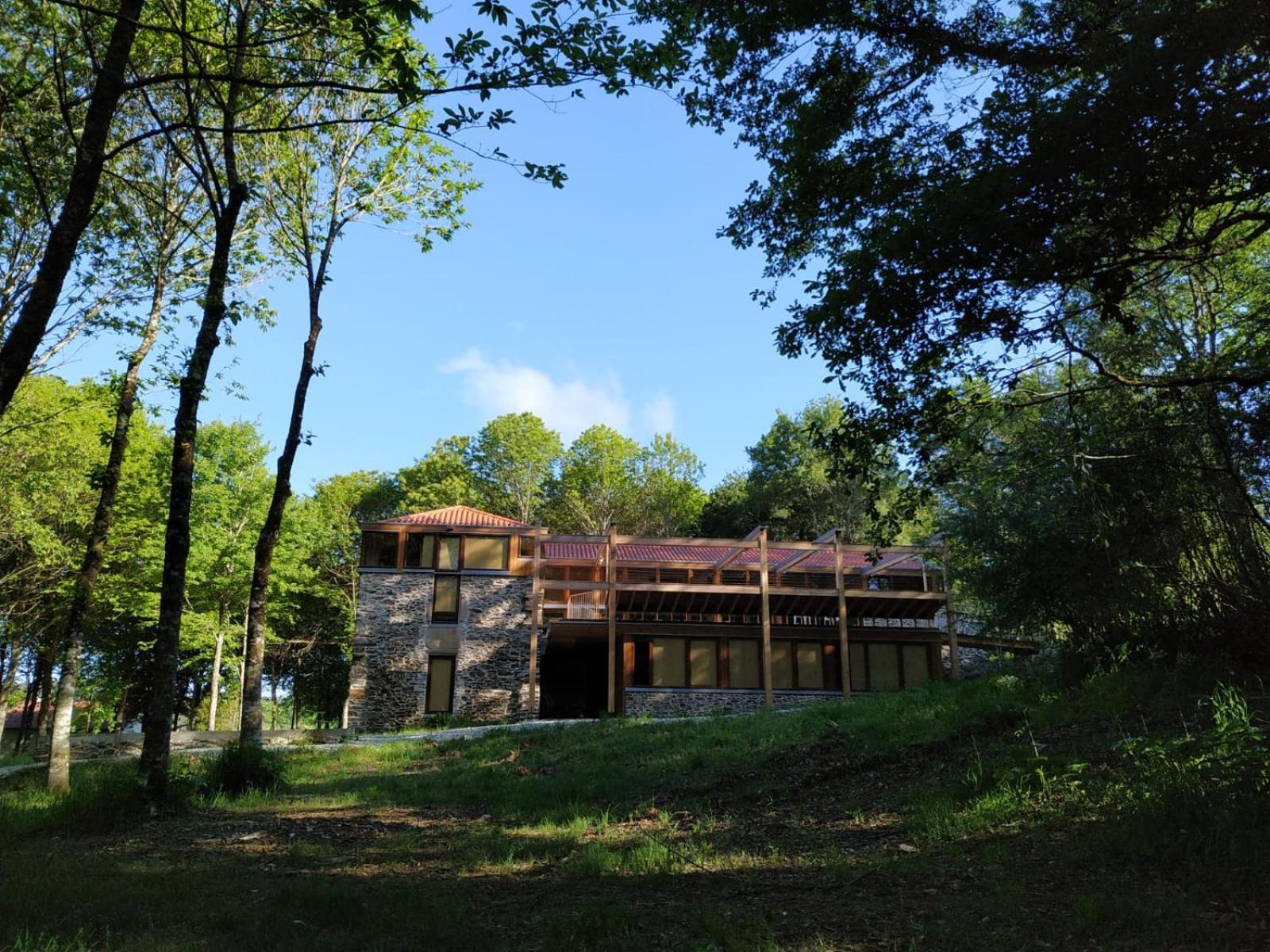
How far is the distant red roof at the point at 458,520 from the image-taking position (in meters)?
27.7

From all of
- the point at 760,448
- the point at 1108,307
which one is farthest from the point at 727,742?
the point at 760,448

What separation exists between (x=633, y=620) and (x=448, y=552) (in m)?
7.06

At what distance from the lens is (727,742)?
41.1 feet

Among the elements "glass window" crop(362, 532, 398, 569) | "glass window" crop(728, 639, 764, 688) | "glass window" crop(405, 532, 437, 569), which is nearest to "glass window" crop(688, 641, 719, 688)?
"glass window" crop(728, 639, 764, 688)

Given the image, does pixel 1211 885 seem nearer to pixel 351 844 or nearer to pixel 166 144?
pixel 351 844

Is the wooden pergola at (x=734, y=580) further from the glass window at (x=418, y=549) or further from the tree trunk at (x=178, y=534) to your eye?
the tree trunk at (x=178, y=534)

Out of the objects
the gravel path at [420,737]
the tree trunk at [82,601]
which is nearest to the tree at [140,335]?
the tree trunk at [82,601]

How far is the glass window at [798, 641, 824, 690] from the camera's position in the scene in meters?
27.7

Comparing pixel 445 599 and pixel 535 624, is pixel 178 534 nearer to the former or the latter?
pixel 535 624

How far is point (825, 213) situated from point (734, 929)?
6402 millimetres

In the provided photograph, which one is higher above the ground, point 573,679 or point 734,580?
point 734,580

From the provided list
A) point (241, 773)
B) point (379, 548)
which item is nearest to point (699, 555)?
point (379, 548)

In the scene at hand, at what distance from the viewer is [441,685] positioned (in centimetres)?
2664

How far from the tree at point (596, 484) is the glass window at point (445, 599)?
15028mm
